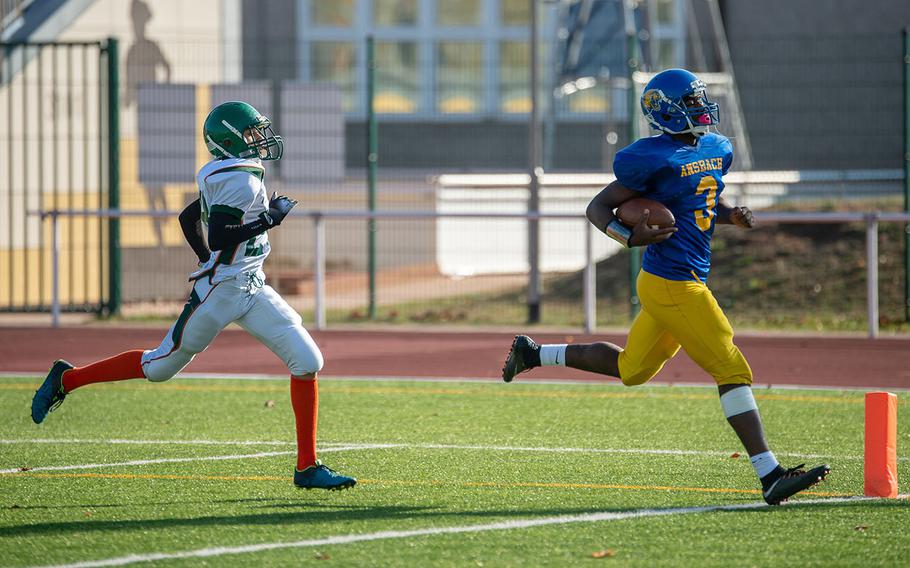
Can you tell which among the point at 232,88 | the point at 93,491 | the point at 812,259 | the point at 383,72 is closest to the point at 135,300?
the point at 232,88

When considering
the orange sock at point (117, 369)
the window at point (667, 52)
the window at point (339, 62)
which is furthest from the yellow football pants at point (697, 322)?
the window at point (339, 62)

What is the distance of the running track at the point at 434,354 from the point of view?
11914mm

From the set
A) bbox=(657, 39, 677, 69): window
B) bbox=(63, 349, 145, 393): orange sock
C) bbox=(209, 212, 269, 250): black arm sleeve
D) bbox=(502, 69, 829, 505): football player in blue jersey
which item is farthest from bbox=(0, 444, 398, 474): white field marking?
bbox=(657, 39, 677, 69): window

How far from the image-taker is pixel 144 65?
69.0ft

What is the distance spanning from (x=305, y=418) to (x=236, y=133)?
1.40 m

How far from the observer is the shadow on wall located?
19750 mm

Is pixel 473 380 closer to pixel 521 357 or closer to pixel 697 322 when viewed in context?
pixel 521 357

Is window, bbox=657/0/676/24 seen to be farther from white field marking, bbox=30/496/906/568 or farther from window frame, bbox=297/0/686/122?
white field marking, bbox=30/496/906/568

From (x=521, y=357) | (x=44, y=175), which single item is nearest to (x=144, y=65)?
(x=44, y=175)

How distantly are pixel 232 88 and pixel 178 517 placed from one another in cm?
1332

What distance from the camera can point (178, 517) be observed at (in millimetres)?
5977

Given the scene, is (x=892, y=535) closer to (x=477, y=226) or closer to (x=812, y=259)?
(x=812, y=259)

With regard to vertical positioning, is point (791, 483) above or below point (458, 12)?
below

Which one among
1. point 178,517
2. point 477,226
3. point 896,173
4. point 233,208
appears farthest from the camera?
point 896,173
